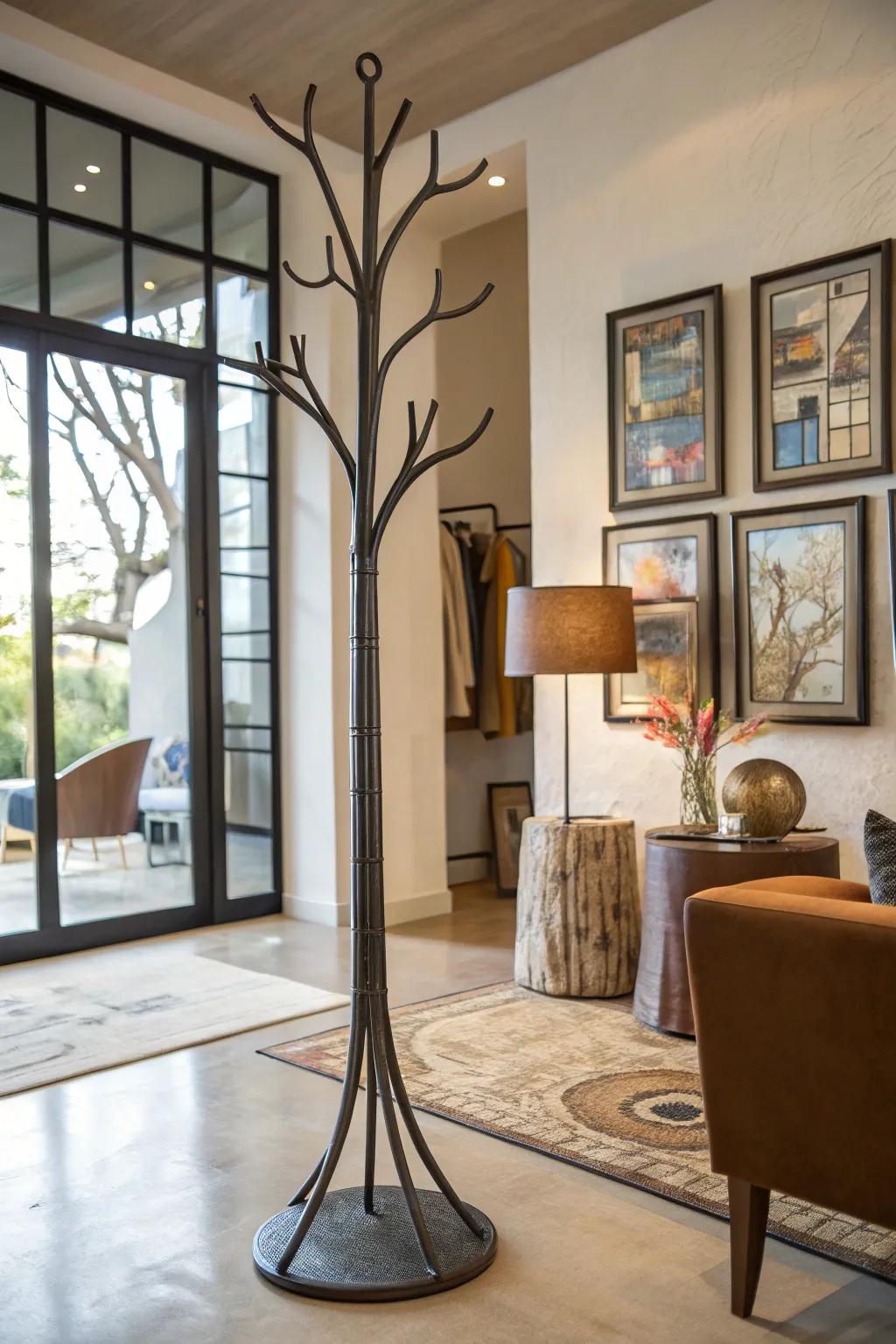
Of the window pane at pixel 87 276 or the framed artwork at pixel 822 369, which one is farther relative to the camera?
the window pane at pixel 87 276

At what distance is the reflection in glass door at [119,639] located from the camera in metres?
4.66

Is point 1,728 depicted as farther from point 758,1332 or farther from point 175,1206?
point 758,1332

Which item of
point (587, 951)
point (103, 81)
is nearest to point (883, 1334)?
point (587, 951)

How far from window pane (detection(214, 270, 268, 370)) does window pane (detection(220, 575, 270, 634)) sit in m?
0.90

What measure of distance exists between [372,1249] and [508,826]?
12.9 feet

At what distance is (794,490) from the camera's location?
151 inches

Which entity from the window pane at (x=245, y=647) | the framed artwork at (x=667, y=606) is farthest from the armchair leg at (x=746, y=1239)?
the window pane at (x=245, y=647)

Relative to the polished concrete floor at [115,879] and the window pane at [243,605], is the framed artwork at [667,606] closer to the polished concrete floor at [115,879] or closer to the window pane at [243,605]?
the window pane at [243,605]

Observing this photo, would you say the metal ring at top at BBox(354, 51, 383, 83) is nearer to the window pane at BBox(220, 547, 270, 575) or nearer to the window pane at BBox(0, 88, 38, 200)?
the window pane at BBox(0, 88, 38, 200)

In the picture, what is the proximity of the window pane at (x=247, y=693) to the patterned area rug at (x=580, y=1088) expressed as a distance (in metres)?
1.85

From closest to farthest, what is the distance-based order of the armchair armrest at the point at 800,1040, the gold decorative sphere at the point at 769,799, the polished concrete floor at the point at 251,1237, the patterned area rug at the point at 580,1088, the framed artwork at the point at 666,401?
1. the armchair armrest at the point at 800,1040
2. the polished concrete floor at the point at 251,1237
3. the patterned area rug at the point at 580,1088
4. the gold decorative sphere at the point at 769,799
5. the framed artwork at the point at 666,401

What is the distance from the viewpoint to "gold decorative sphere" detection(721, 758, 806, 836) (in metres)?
3.47

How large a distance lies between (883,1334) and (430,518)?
13.4 ft

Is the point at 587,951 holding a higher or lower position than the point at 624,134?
lower
